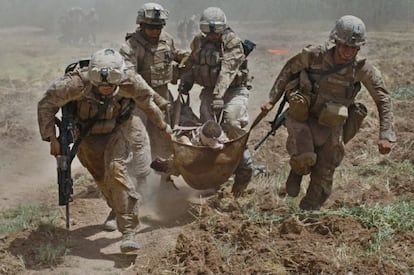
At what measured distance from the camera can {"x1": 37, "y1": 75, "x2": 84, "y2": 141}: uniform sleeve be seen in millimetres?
5512

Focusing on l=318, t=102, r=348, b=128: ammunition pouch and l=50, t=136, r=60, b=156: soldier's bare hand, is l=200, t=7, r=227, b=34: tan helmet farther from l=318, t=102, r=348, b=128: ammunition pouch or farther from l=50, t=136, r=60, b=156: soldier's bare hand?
l=50, t=136, r=60, b=156: soldier's bare hand

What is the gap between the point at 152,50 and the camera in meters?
7.63

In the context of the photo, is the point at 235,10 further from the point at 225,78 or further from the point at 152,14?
the point at 225,78

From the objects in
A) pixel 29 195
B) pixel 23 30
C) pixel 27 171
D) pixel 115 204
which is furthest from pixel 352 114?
pixel 23 30

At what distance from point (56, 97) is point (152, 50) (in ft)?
7.48

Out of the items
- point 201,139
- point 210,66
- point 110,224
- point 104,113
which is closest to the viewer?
point 104,113

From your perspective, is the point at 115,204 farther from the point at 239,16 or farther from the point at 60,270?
the point at 239,16

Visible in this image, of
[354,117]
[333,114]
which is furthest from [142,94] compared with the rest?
[354,117]

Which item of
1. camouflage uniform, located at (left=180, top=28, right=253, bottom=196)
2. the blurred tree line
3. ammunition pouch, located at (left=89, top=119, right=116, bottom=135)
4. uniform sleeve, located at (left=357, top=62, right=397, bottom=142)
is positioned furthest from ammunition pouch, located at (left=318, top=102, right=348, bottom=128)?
the blurred tree line

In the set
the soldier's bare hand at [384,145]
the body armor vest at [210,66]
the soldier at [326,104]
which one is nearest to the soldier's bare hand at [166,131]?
the soldier at [326,104]

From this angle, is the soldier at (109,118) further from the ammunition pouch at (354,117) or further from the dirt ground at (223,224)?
the ammunition pouch at (354,117)

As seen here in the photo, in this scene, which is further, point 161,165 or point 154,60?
point 154,60

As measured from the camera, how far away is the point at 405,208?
221 inches

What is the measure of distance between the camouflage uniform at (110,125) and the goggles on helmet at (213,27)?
1.53m
